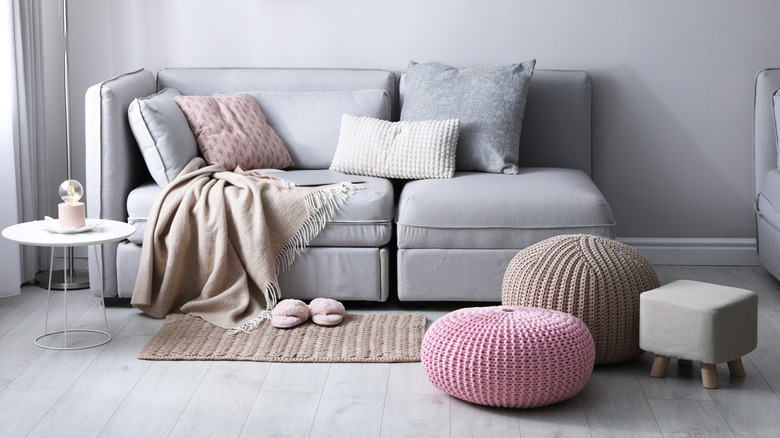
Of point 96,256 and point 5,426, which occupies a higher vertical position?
point 96,256

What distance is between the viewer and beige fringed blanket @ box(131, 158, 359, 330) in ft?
10.3

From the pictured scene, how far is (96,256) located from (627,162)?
2309mm

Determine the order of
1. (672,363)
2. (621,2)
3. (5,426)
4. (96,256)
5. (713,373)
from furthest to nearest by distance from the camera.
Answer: (621,2) < (96,256) < (672,363) < (713,373) < (5,426)

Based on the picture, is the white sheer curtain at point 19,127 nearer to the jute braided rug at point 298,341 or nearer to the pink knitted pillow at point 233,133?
the pink knitted pillow at point 233,133

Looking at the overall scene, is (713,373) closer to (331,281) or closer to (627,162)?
(331,281)

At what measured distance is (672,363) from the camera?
270cm

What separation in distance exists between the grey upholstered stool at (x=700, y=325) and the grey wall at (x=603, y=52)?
158 cm

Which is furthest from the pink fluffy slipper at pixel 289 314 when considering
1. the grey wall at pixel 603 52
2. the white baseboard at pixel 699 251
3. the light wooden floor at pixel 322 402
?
the white baseboard at pixel 699 251

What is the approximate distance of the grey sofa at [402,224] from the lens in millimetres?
3139

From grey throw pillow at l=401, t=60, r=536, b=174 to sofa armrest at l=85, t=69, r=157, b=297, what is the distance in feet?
3.74

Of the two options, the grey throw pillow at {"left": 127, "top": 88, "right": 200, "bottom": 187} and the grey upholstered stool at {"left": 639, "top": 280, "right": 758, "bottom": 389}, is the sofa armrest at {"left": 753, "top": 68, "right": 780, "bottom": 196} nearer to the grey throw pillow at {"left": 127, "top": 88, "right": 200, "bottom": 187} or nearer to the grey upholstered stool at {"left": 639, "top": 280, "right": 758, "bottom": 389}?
the grey upholstered stool at {"left": 639, "top": 280, "right": 758, "bottom": 389}

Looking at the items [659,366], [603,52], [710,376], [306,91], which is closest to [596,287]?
[659,366]

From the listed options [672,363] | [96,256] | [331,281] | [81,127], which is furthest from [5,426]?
[81,127]

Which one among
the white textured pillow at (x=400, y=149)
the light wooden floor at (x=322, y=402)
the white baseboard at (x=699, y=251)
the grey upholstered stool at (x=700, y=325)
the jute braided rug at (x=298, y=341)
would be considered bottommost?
the light wooden floor at (x=322, y=402)
